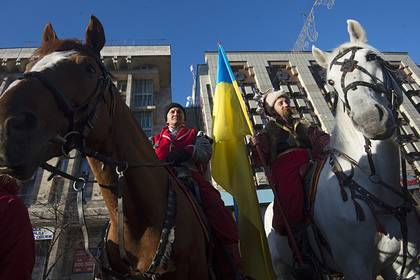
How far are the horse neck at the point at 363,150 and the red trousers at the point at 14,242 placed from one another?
10.1ft

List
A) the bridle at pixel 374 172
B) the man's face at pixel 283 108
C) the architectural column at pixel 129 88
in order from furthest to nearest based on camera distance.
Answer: the architectural column at pixel 129 88 → the man's face at pixel 283 108 → the bridle at pixel 374 172

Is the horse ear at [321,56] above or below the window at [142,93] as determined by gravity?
below

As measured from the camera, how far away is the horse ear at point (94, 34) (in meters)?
2.51

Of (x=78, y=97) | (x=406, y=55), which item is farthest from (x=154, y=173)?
(x=406, y=55)

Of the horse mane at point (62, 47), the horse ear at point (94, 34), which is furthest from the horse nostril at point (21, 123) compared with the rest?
the horse ear at point (94, 34)

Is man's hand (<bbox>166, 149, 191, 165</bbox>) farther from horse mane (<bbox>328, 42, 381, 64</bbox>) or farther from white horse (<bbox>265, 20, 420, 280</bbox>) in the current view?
horse mane (<bbox>328, 42, 381, 64</bbox>)

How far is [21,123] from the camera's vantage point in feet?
5.48

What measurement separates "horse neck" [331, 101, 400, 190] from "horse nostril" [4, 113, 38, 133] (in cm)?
290

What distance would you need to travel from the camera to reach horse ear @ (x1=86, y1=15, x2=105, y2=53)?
251cm

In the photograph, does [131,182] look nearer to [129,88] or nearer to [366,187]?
[366,187]

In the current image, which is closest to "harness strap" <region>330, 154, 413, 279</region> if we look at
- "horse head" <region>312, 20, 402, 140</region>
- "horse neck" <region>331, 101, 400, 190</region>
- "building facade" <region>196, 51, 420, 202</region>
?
"horse neck" <region>331, 101, 400, 190</region>

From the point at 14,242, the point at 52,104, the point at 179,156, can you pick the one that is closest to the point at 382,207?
the point at 179,156

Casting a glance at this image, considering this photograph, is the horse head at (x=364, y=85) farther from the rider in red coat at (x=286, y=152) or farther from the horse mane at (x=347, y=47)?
the rider in red coat at (x=286, y=152)

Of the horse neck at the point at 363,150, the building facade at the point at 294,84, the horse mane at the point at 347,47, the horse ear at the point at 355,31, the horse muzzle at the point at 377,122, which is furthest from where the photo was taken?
the building facade at the point at 294,84
